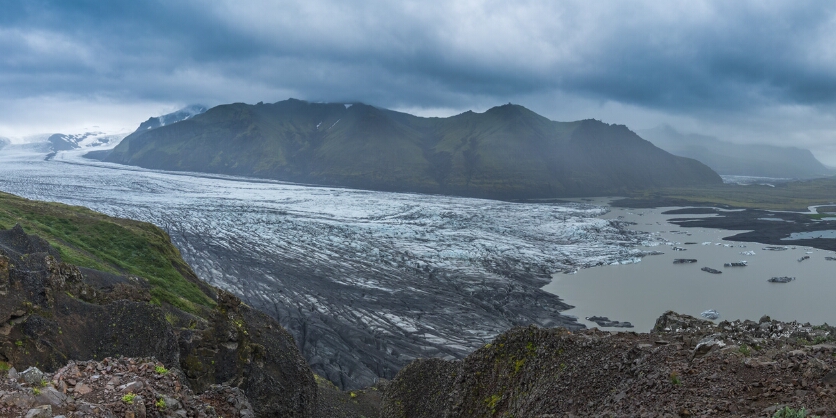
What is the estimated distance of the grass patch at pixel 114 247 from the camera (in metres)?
35.0

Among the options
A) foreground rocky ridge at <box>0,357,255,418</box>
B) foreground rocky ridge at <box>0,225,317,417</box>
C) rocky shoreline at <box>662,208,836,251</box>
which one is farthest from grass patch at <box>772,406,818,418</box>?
rocky shoreline at <box>662,208,836,251</box>

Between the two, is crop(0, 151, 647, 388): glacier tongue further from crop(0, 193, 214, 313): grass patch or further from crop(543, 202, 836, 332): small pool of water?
crop(0, 193, 214, 313): grass patch

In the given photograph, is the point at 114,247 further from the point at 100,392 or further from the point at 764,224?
the point at 764,224

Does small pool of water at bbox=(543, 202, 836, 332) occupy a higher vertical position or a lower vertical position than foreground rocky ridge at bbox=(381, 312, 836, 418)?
lower

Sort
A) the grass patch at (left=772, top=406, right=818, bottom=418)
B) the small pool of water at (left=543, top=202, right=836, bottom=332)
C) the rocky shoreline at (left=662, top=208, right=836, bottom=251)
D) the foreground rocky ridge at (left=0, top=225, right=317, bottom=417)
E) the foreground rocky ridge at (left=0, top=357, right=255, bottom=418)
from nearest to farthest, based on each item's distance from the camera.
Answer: the grass patch at (left=772, top=406, right=818, bottom=418), the foreground rocky ridge at (left=0, top=357, right=255, bottom=418), the foreground rocky ridge at (left=0, top=225, right=317, bottom=417), the small pool of water at (left=543, top=202, right=836, bottom=332), the rocky shoreline at (left=662, top=208, right=836, bottom=251)

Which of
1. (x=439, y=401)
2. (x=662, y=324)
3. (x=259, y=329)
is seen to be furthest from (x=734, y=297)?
(x=259, y=329)

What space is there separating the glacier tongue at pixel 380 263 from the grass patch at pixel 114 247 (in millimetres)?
11394

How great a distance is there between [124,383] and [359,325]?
37689 millimetres

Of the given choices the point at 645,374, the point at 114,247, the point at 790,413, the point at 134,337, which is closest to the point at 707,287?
the point at 645,374

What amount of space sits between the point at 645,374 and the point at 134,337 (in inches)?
781

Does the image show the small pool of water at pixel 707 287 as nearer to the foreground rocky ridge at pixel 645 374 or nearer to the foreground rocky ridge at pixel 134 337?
the foreground rocky ridge at pixel 645 374

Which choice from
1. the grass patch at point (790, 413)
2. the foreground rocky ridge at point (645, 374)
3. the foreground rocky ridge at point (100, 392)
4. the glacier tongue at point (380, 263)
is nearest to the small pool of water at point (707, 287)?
the glacier tongue at point (380, 263)

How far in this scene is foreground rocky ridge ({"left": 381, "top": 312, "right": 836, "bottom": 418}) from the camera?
11.1m

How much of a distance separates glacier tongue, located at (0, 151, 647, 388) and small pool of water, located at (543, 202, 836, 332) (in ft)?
15.1
